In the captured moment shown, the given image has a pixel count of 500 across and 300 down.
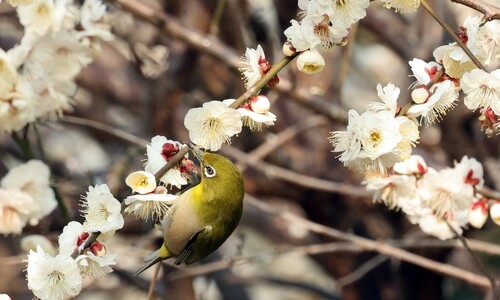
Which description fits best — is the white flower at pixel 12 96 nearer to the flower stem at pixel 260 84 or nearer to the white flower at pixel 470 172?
the flower stem at pixel 260 84

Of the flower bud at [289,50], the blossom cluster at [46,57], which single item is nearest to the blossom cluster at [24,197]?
the blossom cluster at [46,57]

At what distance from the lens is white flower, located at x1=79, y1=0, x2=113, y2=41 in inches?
64.6

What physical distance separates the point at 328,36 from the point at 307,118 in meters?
1.61

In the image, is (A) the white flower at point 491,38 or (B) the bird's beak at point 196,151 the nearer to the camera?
(B) the bird's beak at point 196,151

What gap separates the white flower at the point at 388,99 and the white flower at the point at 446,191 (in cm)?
41

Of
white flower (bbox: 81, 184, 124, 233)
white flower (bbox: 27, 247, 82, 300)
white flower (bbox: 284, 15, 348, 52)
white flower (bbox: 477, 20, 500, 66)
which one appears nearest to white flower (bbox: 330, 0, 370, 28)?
white flower (bbox: 284, 15, 348, 52)

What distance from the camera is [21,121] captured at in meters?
1.43

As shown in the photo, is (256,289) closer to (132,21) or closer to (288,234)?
(288,234)

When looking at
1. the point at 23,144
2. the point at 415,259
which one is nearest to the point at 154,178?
the point at 23,144

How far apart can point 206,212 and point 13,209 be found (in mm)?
388

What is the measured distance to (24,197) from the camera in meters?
1.56

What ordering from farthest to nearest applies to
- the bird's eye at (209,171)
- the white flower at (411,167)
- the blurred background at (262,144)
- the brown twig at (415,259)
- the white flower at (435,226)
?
the blurred background at (262,144), the brown twig at (415,259), the white flower at (435,226), the white flower at (411,167), the bird's eye at (209,171)

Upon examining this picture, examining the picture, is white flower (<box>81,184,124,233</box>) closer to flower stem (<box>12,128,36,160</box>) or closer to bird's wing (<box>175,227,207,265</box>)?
bird's wing (<box>175,227,207,265</box>)

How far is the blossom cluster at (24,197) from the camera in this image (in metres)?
1.54
